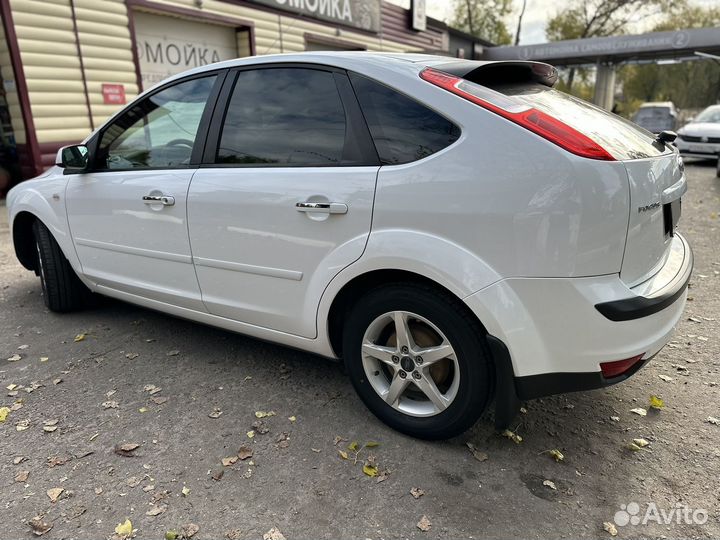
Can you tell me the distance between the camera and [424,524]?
2018 mm

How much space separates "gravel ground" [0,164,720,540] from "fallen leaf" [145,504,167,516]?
0.01 metres

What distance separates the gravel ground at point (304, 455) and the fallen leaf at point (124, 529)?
3cm

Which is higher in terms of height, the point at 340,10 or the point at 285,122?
the point at 340,10

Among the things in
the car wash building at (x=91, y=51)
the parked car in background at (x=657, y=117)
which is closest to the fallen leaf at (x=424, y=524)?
the car wash building at (x=91, y=51)

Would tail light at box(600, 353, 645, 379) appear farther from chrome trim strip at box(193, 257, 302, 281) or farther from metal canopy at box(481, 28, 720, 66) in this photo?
metal canopy at box(481, 28, 720, 66)

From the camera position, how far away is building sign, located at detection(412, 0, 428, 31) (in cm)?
1773

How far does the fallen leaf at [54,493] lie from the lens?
2.19 m

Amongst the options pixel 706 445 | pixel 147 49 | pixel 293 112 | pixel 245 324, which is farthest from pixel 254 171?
pixel 147 49

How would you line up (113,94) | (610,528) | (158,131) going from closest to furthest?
(610,528)
(158,131)
(113,94)

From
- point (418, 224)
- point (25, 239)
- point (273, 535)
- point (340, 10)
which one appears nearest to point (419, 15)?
point (340, 10)

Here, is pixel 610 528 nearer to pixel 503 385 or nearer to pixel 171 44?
pixel 503 385

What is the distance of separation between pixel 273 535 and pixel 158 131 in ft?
8.05

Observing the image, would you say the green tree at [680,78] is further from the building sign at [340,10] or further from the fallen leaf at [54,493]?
the fallen leaf at [54,493]

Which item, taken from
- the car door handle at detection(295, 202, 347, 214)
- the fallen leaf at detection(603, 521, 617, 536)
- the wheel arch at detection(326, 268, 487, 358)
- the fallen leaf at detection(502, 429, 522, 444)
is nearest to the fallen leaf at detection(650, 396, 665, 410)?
the fallen leaf at detection(502, 429, 522, 444)
